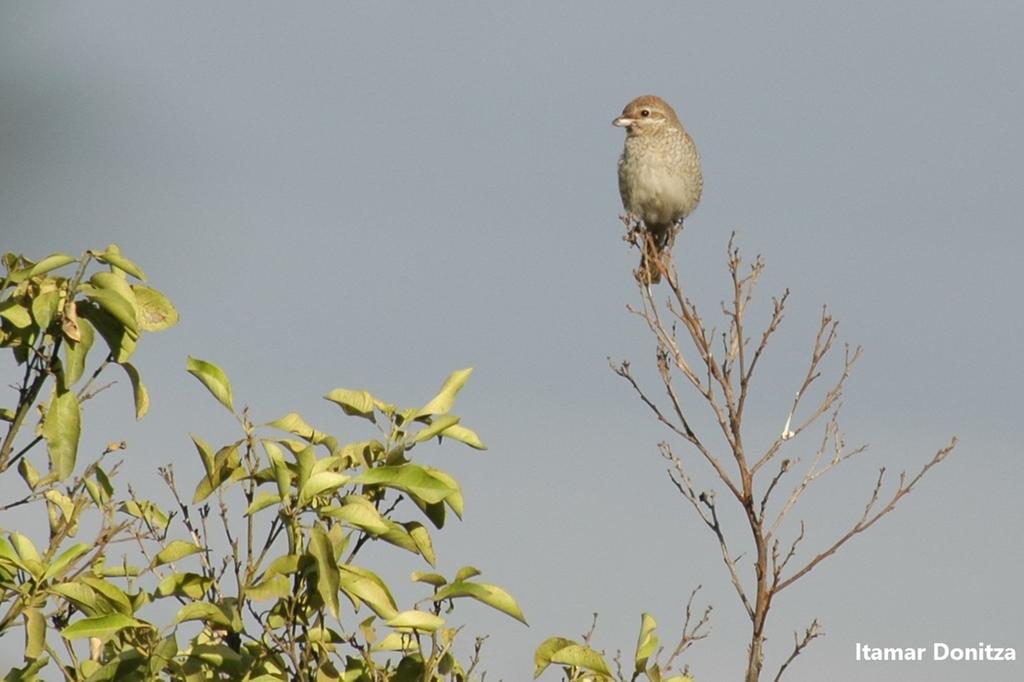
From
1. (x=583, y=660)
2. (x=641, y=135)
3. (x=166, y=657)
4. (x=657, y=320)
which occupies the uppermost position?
(x=641, y=135)

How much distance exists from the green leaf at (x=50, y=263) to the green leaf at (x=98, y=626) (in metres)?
0.84

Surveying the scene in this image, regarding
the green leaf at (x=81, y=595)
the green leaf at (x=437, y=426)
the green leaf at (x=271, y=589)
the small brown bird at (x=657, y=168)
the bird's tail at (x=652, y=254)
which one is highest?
the small brown bird at (x=657, y=168)

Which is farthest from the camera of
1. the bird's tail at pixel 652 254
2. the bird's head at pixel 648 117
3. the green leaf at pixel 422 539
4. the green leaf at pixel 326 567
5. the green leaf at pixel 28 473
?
the bird's head at pixel 648 117

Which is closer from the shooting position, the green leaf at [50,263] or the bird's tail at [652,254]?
the green leaf at [50,263]

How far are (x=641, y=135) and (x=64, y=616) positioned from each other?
26.2ft

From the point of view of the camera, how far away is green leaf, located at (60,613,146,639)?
339 cm

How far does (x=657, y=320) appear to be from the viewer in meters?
6.91

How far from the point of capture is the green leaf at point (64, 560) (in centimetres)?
361

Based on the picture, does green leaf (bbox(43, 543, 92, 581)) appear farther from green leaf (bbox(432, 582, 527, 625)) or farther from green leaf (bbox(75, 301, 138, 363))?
green leaf (bbox(432, 582, 527, 625))

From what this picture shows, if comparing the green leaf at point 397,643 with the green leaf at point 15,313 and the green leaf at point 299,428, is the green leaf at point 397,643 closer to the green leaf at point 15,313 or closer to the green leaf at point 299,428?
the green leaf at point 299,428

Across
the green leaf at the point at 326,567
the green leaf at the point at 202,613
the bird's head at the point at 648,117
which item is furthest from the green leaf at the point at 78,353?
the bird's head at the point at 648,117

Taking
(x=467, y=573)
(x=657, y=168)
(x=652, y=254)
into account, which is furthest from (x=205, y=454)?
(x=657, y=168)

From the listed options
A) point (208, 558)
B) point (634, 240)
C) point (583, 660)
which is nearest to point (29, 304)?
point (208, 558)

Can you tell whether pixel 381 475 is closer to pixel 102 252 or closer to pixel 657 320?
pixel 102 252
